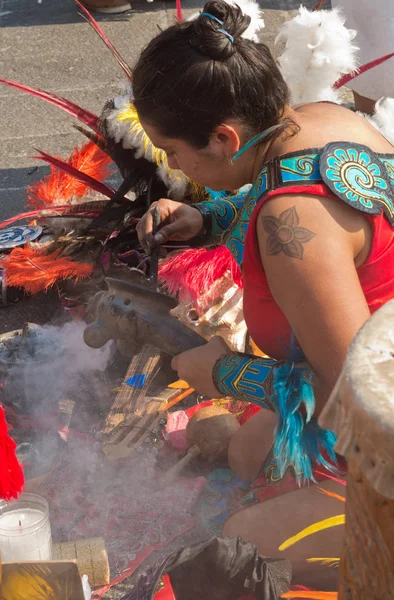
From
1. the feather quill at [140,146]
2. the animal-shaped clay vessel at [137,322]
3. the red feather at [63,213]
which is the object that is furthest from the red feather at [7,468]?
the red feather at [63,213]

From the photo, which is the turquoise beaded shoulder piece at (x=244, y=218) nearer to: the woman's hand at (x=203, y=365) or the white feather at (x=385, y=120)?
the woman's hand at (x=203, y=365)

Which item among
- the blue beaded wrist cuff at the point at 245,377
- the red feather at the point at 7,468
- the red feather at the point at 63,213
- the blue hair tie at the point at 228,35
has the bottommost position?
the red feather at the point at 63,213

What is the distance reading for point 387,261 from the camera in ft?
6.43

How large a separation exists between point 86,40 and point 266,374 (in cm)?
529

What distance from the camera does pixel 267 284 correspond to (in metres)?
2.02

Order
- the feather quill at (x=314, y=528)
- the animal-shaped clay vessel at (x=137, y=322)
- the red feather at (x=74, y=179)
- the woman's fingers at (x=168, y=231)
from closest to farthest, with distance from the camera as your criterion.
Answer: the feather quill at (x=314, y=528)
the animal-shaped clay vessel at (x=137, y=322)
the woman's fingers at (x=168, y=231)
the red feather at (x=74, y=179)

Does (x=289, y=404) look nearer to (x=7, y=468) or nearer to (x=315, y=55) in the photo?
(x=7, y=468)

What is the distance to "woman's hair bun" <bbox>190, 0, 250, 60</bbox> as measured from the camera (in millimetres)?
1848

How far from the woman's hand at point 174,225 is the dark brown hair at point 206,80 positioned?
0.61 m

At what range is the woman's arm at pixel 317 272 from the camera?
171 centimetres

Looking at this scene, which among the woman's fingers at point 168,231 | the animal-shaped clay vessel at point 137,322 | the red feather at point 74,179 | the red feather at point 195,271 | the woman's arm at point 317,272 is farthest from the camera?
the red feather at point 74,179

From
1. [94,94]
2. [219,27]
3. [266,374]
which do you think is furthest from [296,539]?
[94,94]

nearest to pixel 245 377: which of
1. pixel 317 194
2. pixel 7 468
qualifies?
pixel 317 194

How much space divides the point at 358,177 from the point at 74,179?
82.7 inches
